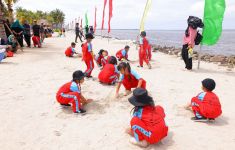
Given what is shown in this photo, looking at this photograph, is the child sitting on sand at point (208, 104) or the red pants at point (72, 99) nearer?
the child sitting on sand at point (208, 104)

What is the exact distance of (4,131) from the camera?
407cm

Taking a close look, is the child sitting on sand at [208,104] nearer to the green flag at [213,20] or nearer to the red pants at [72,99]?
the red pants at [72,99]

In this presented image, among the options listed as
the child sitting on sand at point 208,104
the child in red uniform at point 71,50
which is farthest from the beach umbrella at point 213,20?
the child in red uniform at point 71,50

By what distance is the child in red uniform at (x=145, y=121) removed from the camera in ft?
11.3

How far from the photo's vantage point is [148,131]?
3488 millimetres

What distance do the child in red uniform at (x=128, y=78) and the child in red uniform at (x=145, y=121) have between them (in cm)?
181

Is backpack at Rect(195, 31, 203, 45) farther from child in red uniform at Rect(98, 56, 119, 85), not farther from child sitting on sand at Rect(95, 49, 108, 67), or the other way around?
child in red uniform at Rect(98, 56, 119, 85)

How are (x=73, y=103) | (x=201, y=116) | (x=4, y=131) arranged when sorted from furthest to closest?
1. (x=73, y=103)
2. (x=201, y=116)
3. (x=4, y=131)

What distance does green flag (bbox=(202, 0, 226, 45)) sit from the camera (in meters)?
8.98

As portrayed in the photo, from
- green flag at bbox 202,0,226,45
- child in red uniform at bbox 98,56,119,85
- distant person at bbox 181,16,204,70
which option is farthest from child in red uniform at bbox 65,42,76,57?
green flag at bbox 202,0,226,45

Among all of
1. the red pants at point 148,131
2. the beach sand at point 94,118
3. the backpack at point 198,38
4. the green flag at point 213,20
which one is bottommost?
the beach sand at point 94,118

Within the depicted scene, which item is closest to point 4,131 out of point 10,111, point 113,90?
point 10,111

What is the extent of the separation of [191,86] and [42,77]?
15.2 feet

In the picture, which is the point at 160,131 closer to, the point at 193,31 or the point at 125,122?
the point at 125,122
